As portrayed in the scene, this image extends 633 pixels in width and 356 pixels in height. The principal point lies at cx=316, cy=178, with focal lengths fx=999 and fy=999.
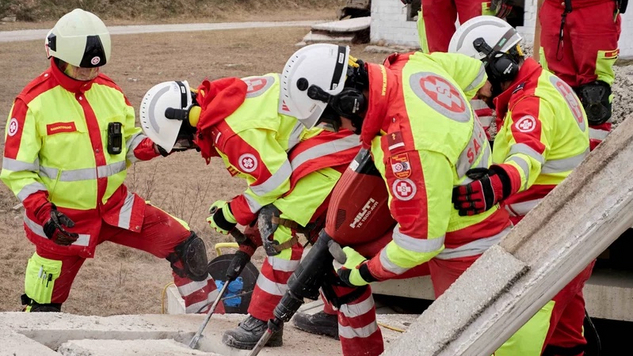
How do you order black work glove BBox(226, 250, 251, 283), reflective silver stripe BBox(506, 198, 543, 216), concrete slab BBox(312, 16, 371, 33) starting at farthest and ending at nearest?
concrete slab BBox(312, 16, 371, 33), black work glove BBox(226, 250, 251, 283), reflective silver stripe BBox(506, 198, 543, 216)

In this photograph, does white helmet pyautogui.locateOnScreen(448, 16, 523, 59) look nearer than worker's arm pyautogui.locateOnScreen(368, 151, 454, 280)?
No

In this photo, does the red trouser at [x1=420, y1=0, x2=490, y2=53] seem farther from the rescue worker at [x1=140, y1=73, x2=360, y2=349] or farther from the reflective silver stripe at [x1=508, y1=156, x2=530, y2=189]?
the reflective silver stripe at [x1=508, y1=156, x2=530, y2=189]

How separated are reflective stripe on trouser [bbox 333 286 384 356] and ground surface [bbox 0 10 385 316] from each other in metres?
3.10

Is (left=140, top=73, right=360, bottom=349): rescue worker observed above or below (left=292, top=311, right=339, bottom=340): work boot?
above

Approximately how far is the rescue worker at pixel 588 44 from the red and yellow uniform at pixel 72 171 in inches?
124

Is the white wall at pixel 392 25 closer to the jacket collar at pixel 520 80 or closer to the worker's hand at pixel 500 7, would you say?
the worker's hand at pixel 500 7

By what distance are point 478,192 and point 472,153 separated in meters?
0.18

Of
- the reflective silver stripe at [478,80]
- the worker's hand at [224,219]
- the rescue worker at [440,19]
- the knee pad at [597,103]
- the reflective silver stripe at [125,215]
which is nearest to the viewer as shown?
the reflective silver stripe at [478,80]

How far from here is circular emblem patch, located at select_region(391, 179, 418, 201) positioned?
4055 mm

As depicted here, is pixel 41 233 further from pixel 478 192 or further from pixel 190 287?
pixel 478 192

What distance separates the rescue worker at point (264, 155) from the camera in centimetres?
549

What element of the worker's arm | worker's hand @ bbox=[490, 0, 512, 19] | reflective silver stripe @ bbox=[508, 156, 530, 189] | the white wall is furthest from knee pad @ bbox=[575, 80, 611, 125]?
the white wall

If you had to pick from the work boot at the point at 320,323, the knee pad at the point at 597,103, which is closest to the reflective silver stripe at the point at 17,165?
the work boot at the point at 320,323

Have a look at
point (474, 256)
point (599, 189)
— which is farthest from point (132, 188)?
point (599, 189)
